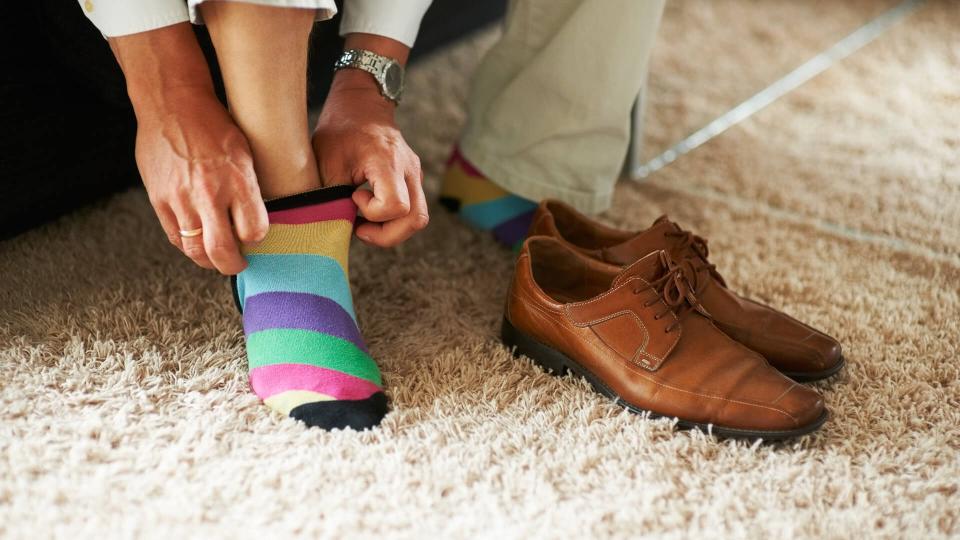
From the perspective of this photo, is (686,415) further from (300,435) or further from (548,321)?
(300,435)

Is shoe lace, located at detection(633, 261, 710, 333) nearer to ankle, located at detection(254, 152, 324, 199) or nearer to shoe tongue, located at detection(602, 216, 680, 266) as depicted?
shoe tongue, located at detection(602, 216, 680, 266)

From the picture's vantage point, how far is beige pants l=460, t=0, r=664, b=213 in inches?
36.1

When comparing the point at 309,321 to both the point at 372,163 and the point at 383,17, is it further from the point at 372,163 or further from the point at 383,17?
the point at 383,17

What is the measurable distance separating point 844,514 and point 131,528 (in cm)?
53

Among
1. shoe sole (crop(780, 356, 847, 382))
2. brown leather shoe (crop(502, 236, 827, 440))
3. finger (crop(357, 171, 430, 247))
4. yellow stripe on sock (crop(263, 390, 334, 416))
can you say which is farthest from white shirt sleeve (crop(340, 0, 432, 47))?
shoe sole (crop(780, 356, 847, 382))

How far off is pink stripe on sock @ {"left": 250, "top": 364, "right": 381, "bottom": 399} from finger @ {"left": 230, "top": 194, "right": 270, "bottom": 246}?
0.12m

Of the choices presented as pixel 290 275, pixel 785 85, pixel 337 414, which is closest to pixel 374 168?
pixel 290 275

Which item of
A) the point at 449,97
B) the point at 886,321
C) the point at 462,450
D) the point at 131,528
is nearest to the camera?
the point at 131,528

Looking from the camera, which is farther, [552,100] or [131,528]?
[552,100]

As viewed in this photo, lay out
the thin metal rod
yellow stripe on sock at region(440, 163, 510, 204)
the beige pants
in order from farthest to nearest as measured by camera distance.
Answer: the thin metal rod
yellow stripe on sock at region(440, 163, 510, 204)
the beige pants

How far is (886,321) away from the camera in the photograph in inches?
34.0

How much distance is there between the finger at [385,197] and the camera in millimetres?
730

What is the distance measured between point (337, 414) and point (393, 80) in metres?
0.36

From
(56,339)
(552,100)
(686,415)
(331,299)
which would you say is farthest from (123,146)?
(686,415)
